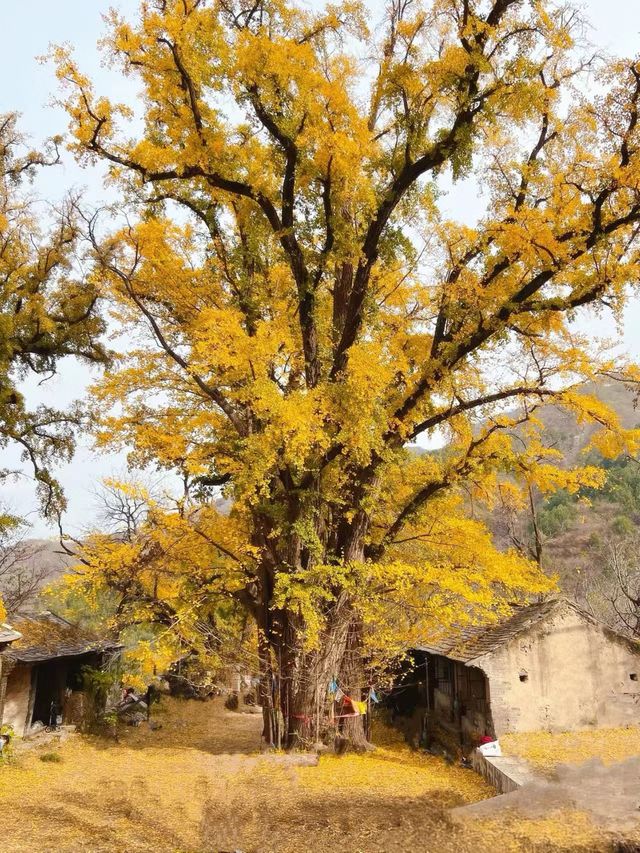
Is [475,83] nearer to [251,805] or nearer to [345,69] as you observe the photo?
[345,69]

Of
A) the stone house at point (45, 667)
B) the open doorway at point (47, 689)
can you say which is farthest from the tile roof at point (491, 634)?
the open doorway at point (47, 689)

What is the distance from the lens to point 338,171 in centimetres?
1176

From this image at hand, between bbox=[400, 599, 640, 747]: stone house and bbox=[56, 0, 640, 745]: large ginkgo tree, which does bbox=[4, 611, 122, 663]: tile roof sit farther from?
bbox=[400, 599, 640, 747]: stone house

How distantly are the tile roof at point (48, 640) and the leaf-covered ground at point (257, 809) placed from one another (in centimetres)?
469

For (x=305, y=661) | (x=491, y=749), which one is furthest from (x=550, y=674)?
(x=305, y=661)

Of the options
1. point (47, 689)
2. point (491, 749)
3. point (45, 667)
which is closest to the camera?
point (491, 749)

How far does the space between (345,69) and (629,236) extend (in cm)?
676

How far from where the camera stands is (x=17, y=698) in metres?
18.6

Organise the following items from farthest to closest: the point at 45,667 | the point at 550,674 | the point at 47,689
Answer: the point at 47,689, the point at 45,667, the point at 550,674

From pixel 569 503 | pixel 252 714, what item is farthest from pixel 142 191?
pixel 569 503

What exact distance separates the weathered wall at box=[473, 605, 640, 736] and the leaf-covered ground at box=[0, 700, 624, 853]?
93.6 inches

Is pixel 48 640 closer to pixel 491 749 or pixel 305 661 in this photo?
pixel 305 661

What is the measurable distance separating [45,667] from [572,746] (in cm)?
1731

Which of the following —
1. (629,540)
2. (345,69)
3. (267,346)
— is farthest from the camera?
(629,540)
